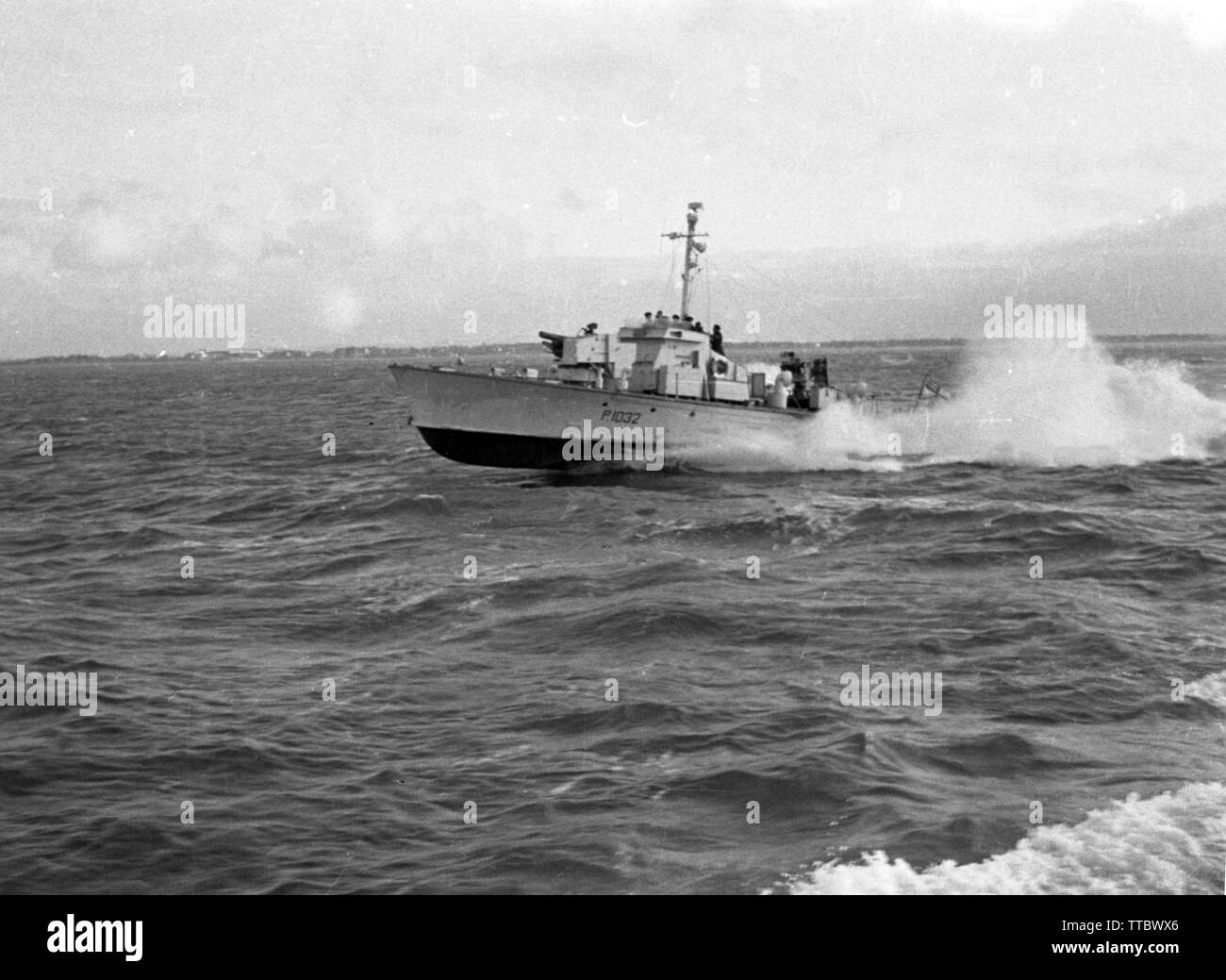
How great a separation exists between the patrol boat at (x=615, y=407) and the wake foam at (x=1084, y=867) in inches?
1062

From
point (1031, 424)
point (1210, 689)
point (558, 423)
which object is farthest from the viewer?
point (1031, 424)

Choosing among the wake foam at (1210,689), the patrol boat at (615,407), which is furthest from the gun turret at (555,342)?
the wake foam at (1210,689)

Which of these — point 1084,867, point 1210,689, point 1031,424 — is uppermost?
point 1031,424

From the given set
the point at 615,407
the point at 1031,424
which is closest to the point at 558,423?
the point at 615,407

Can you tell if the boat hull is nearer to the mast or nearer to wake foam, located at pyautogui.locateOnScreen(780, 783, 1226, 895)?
the mast

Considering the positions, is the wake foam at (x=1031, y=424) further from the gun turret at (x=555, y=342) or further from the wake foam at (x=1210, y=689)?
the wake foam at (x=1210, y=689)

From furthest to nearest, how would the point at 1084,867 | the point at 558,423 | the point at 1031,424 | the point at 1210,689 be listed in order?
the point at 1031,424 < the point at 558,423 < the point at 1210,689 < the point at 1084,867

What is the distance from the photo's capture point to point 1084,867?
357 inches

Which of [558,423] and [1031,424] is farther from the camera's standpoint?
[1031,424]

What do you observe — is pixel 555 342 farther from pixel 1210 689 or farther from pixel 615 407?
pixel 1210 689

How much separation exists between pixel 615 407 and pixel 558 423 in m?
1.78
